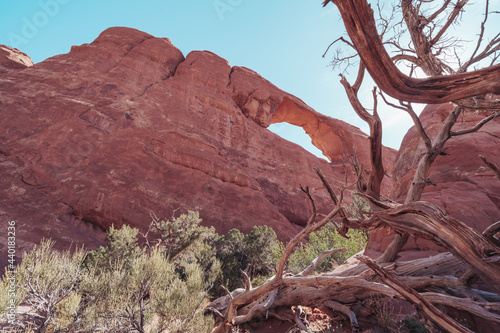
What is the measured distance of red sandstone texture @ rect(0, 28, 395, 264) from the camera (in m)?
18.8

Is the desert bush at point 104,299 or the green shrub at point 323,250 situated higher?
the green shrub at point 323,250

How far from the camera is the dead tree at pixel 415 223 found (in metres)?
1.99

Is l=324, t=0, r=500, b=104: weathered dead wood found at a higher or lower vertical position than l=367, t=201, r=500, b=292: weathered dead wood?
higher

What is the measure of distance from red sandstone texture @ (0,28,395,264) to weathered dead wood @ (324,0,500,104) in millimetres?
19637

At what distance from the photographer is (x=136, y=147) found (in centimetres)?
2269

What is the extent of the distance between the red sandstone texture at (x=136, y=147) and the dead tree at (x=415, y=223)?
16.3 meters

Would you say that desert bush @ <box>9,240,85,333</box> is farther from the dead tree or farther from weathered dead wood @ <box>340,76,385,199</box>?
weathered dead wood @ <box>340,76,385,199</box>

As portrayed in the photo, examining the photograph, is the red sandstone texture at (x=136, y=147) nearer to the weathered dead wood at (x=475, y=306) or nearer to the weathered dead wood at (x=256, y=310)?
the weathered dead wood at (x=256, y=310)

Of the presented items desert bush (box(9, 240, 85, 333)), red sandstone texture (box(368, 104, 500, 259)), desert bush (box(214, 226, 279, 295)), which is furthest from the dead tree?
desert bush (box(214, 226, 279, 295))

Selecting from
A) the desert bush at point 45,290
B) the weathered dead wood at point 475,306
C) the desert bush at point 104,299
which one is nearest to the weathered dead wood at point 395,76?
the weathered dead wood at point 475,306

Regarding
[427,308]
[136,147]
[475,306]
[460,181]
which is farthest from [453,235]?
[136,147]

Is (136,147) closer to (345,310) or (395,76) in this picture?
(345,310)

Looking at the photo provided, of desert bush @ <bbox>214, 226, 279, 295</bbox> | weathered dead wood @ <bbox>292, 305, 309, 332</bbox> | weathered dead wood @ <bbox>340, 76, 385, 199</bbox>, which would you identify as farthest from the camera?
desert bush @ <bbox>214, 226, 279, 295</bbox>

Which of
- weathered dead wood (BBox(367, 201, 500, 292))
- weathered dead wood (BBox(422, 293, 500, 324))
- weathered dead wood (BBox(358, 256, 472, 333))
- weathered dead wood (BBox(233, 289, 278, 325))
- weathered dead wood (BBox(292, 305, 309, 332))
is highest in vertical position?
weathered dead wood (BBox(367, 201, 500, 292))
